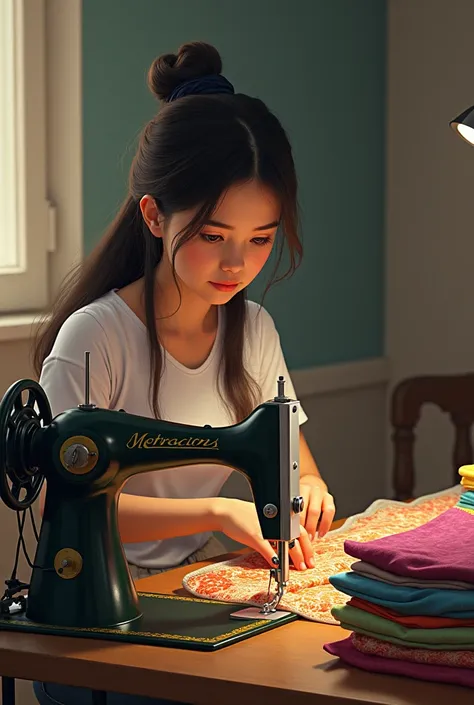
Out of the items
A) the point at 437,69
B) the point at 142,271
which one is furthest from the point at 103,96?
the point at 437,69

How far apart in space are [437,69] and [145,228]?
1.98 m

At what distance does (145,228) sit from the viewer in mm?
1881

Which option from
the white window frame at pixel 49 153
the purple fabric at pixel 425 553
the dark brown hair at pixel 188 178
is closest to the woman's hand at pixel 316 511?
the dark brown hair at pixel 188 178

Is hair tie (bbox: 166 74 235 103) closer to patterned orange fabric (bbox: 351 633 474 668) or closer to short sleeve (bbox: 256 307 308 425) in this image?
short sleeve (bbox: 256 307 308 425)

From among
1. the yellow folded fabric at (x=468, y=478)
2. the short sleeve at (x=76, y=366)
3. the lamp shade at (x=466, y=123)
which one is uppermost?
the lamp shade at (x=466, y=123)

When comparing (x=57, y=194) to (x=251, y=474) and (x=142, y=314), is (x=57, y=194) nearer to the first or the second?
(x=142, y=314)

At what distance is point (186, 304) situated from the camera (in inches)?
74.5

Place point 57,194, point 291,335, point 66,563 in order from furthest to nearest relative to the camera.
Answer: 1. point 291,335
2. point 57,194
3. point 66,563

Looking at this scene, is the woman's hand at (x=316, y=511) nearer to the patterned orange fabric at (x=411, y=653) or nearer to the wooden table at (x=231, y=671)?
the wooden table at (x=231, y=671)

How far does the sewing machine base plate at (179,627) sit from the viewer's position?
1268 mm

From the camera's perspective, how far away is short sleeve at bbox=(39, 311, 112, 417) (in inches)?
66.8

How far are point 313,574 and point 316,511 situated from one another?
0.23 meters

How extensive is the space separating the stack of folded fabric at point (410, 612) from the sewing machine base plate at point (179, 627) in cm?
12

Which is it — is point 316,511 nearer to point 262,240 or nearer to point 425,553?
point 262,240
